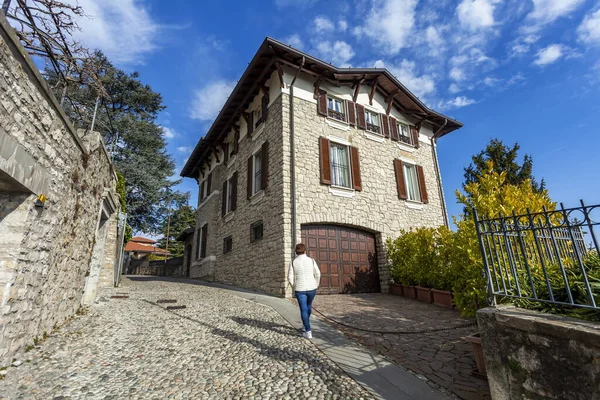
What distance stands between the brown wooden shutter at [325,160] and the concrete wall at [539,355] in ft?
23.4

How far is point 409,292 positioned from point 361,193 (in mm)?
3573

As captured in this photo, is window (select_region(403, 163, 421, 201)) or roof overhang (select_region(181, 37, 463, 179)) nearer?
roof overhang (select_region(181, 37, 463, 179))

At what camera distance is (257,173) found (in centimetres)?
1095

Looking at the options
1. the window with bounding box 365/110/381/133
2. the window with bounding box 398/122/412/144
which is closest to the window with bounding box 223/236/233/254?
the window with bounding box 365/110/381/133

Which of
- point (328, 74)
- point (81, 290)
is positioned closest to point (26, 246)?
point (81, 290)

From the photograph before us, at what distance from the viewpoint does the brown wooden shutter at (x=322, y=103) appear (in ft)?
33.7

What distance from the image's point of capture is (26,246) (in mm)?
3166

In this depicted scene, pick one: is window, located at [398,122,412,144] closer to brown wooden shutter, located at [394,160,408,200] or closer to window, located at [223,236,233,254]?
brown wooden shutter, located at [394,160,408,200]

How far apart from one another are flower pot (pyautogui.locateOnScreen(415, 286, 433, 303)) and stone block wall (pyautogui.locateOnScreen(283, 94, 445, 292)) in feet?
4.88

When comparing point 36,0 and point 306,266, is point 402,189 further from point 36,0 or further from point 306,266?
point 36,0

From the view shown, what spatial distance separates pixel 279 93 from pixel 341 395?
365 inches

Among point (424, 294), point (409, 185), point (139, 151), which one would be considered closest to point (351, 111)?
point (409, 185)

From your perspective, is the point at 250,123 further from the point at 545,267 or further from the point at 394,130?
the point at 545,267

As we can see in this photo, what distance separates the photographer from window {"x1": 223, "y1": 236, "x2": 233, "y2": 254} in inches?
482
